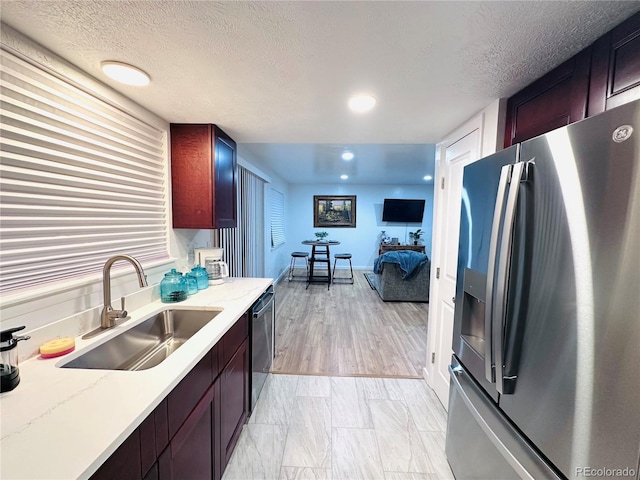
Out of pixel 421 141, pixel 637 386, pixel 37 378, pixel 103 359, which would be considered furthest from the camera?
pixel 421 141

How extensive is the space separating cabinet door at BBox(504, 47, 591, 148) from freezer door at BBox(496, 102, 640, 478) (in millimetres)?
421

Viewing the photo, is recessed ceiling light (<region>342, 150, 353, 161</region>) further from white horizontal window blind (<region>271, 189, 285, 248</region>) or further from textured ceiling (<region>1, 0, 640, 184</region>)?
textured ceiling (<region>1, 0, 640, 184</region>)

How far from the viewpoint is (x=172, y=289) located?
1.66 meters

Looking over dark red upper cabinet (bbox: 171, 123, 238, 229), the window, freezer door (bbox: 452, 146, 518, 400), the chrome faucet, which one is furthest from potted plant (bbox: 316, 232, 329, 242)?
the chrome faucet

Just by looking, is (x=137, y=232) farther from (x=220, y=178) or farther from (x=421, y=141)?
(x=421, y=141)

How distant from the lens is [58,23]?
903 millimetres

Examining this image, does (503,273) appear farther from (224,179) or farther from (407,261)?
(407,261)

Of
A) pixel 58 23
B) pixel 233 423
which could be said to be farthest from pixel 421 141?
pixel 233 423

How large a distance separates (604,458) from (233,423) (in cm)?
160

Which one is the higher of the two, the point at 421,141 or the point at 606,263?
the point at 421,141

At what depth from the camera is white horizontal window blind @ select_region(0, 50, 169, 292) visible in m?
0.96

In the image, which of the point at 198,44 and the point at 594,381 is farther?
the point at 198,44

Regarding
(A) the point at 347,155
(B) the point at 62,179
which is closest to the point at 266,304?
(B) the point at 62,179

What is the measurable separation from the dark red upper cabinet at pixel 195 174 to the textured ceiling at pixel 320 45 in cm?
35
